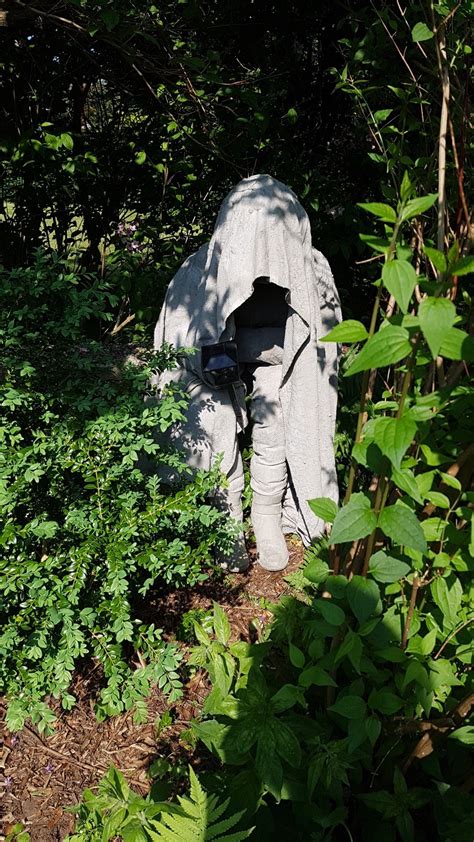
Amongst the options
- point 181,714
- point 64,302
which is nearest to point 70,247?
point 64,302

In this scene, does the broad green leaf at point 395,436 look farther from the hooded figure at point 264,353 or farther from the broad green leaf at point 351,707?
the hooded figure at point 264,353

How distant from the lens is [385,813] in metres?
1.57

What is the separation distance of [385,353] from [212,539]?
1733 millimetres

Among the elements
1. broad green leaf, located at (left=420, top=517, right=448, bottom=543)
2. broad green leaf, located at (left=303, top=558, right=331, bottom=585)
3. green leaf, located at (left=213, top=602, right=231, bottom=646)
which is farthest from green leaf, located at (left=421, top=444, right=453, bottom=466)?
green leaf, located at (left=213, top=602, right=231, bottom=646)

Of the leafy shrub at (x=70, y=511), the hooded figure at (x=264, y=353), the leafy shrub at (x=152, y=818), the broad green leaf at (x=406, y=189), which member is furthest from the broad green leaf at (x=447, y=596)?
the hooded figure at (x=264, y=353)

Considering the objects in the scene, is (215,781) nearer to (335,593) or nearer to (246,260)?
(335,593)

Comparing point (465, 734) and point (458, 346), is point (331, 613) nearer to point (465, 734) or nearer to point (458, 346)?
point (465, 734)

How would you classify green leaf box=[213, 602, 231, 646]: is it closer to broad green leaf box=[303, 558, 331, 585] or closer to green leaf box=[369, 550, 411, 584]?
broad green leaf box=[303, 558, 331, 585]

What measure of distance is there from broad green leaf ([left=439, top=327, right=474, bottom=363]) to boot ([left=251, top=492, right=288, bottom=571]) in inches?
101

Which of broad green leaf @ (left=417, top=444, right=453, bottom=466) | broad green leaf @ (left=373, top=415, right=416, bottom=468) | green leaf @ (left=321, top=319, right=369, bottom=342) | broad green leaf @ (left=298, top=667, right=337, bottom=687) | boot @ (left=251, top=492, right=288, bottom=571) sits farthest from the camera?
boot @ (left=251, top=492, right=288, bottom=571)

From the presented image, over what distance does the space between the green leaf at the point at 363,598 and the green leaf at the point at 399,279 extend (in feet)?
2.08

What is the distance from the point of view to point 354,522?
1.22 metres

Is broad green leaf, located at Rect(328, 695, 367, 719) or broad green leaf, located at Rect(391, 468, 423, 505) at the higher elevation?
broad green leaf, located at Rect(391, 468, 423, 505)

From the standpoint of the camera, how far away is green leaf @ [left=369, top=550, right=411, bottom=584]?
4.35 ft
